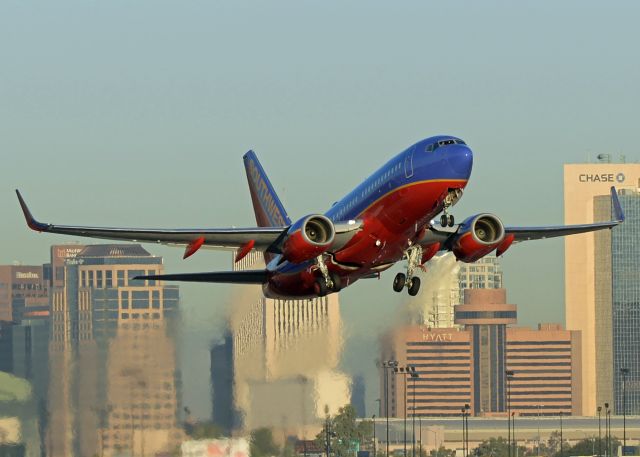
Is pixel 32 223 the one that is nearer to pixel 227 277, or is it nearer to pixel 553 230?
pixel 227 277

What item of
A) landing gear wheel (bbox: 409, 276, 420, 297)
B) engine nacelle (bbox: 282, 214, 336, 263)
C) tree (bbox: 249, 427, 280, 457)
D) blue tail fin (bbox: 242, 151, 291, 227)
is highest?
blue tail fin (bbox: 242, 151, 291, 227)

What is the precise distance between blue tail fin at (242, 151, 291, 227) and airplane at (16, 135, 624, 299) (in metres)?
13.0

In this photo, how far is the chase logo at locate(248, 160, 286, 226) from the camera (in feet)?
336

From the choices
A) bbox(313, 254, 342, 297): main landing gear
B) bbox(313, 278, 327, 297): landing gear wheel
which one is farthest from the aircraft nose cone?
bbox(313, 278, 327, 297): landing gear wheel

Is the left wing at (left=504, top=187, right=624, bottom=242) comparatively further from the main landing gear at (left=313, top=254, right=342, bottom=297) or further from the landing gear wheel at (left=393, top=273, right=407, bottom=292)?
the main landing gear at (left=313, top=254, right=342, bottom=297)

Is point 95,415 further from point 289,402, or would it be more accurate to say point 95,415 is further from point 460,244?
point 460,244

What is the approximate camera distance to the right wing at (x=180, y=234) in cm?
8050

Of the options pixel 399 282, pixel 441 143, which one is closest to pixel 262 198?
pixel 399 282

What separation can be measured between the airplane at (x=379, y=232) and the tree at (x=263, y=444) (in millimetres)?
47347

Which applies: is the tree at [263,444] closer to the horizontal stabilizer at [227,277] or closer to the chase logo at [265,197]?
the chase logo at [265,197]

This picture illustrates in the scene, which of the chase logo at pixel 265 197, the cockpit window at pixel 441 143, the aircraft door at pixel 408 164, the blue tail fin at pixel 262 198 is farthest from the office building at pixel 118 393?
the cockpit window at pixel 441 143

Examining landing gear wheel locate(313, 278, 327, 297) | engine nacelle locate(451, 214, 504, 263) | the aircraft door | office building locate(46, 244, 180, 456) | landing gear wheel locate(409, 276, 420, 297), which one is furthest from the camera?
office building locate(46, 244, 180, 456)

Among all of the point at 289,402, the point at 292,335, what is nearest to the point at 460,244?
the point at 289,402

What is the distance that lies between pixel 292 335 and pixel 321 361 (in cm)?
622
